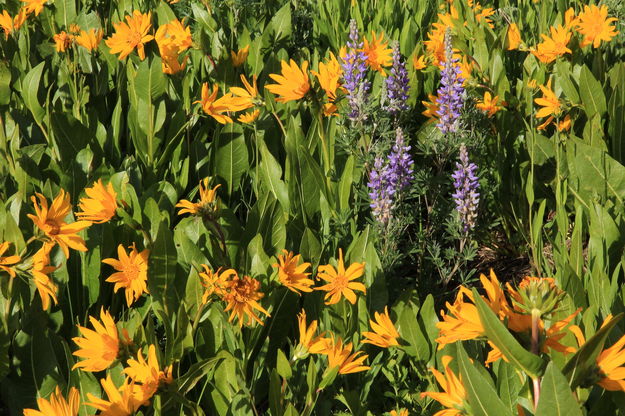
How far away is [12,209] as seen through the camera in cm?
199

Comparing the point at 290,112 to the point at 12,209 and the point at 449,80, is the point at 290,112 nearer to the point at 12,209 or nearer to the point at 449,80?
the point at 449,80

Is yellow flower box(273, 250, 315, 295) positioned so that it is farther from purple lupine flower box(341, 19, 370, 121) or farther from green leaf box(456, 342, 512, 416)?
purple lupine flower box(341, 19, 370, 121)

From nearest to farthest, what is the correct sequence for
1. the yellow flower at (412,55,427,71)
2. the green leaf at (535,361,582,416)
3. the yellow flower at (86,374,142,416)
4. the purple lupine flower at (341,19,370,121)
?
the green leaf at (535,361,582,416) → the yellow flower at (86,374,142,416) → the purple lupine flower at (341,19,370,121) → the yellow flower at (412,55,427,71)

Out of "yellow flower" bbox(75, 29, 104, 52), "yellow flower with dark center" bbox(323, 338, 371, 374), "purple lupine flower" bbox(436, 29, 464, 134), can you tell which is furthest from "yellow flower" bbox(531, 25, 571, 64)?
"yellow flower" bbox(75, 29, 104, 52)

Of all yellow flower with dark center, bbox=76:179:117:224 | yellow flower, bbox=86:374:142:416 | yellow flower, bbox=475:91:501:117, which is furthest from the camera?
yellow flower, bbox=475:91:501:117

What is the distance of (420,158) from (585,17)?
2.97 feet

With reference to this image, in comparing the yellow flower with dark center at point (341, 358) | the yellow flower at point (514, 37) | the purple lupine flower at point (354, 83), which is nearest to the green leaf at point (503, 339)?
the yellow flower with dark center at point (341, 358)

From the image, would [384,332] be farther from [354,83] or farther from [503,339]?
[354,83]

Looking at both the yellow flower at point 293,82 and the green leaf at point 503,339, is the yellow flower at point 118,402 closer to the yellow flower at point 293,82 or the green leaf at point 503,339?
the green leaf at point 503,339

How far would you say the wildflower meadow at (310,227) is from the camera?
1561 millimetres

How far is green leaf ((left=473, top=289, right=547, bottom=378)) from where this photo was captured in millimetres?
1161

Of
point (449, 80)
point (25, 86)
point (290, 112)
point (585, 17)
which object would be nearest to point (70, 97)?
point (25, 86)

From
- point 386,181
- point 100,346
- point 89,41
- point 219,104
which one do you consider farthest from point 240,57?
point 100,346

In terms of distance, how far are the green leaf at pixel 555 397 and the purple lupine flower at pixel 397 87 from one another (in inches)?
59.8
